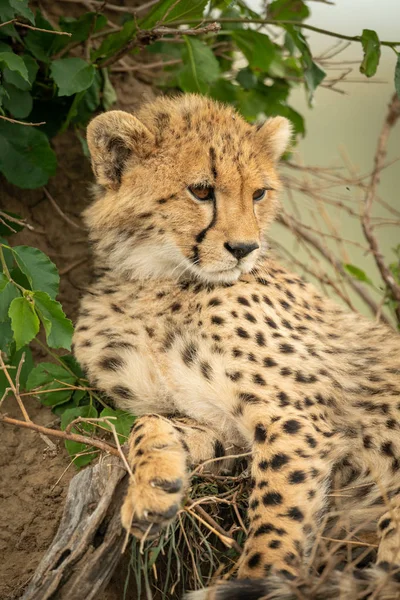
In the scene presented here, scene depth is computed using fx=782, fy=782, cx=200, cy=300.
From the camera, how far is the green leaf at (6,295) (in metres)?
1.80

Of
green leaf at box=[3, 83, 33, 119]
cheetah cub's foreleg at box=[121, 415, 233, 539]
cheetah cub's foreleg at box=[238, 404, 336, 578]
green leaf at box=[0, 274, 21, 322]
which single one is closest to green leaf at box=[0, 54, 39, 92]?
green leaf at box=[3, 83, 33, 119]

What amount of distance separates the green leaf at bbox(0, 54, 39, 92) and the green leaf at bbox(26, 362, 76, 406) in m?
0.78

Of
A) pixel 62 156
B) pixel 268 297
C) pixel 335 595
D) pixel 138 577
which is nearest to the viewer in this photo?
pixel 335 595

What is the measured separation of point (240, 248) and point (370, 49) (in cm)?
73

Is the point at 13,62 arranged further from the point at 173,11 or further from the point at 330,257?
the point at 330,257

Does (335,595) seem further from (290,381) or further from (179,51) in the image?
(179,51)

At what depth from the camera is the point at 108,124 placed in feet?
6.67

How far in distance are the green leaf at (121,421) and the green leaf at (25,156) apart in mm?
753

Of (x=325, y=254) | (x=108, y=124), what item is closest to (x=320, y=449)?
(x=108, y=124)

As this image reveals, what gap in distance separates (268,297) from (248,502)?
56 centimetres

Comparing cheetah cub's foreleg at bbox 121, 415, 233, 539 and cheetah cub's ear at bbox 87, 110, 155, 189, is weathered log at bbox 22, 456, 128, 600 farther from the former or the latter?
cheetah cub's ear at bbox 87, 110, 155, 189

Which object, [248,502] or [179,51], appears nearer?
[248,502]

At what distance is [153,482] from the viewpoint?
64.6 inches

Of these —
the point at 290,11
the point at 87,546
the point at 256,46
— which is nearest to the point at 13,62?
the point at 256,46
